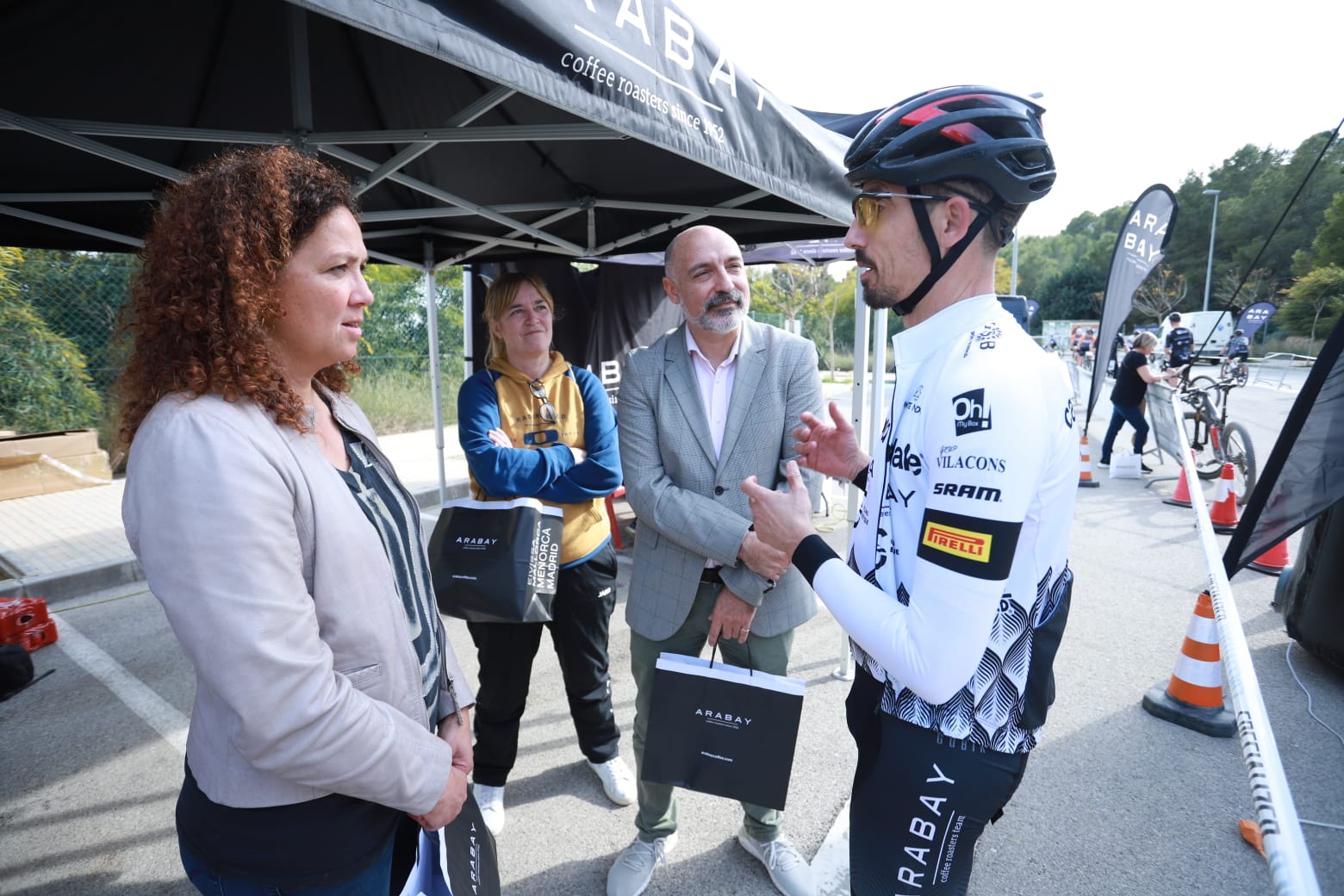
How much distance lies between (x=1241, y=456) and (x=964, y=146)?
8767 millimetres

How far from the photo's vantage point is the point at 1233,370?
42.7ft

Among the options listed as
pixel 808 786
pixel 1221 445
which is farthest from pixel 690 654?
pixel 1221 445

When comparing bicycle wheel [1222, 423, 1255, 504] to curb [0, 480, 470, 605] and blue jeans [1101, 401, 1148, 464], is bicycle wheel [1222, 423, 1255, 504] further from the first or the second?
curb [0, 480, 470, 605]

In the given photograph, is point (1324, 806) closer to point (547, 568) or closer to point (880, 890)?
point (880, 890)

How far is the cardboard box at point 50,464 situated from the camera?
7.74 meters

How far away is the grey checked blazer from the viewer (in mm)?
2301

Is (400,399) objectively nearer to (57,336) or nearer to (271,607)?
(57,336)

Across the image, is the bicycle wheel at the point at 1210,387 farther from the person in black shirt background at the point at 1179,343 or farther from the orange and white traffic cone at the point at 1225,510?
the orange and white traffic cone at the point at 1225,510

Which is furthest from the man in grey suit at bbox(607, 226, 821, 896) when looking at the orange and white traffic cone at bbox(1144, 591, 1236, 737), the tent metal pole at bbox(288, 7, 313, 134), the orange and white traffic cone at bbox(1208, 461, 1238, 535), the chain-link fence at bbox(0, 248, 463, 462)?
the orange and white traffic cone at bbox(1208, 461, 1238, 535)

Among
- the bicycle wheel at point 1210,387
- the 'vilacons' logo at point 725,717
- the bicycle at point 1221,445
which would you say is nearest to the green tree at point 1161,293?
the bicycle wheel at point 1210,387

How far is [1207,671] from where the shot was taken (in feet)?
11.3

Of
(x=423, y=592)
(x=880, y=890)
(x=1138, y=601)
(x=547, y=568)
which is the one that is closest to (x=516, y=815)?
(x=547, y=568)

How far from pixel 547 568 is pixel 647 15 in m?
1.79

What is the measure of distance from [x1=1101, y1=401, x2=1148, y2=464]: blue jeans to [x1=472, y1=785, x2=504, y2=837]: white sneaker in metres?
9.86
